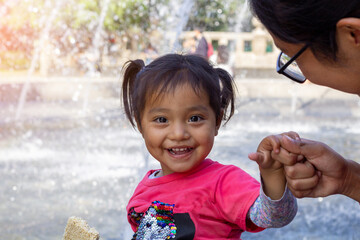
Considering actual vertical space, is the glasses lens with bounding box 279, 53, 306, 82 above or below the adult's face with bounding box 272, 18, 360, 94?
below

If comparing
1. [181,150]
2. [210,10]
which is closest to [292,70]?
[181,150]

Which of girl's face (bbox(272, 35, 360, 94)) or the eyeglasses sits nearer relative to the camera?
girl's face (bbox(272, 35, 360, 94))

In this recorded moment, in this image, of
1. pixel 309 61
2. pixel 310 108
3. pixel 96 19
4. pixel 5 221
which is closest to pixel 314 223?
pixel 5 221

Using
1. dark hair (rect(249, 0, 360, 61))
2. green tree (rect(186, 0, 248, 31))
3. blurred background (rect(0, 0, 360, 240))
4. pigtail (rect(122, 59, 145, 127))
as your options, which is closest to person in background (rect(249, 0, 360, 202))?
dark hair (rect(249, 0, 360, 61))

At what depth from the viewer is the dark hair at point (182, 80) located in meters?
1.96

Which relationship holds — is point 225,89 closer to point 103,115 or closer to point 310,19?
point 310,19

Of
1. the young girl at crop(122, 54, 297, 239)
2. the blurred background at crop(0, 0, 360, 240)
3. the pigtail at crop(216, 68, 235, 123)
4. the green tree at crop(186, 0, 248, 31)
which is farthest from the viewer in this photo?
the green tree at crop(186, 0, 248, 31)

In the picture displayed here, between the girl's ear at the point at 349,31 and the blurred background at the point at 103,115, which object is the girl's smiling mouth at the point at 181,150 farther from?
the blurred background at the point at 103,115

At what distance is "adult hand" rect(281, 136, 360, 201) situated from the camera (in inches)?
64.8

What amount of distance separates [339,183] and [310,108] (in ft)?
30.0

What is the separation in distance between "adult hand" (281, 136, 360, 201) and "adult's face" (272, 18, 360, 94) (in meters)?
0.20

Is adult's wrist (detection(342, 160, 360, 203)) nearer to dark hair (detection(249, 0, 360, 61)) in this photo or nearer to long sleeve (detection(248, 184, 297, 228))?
long sleeve (detection(248, 184, 297, 228))

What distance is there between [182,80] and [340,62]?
62cm

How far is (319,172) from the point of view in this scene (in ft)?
5.61
